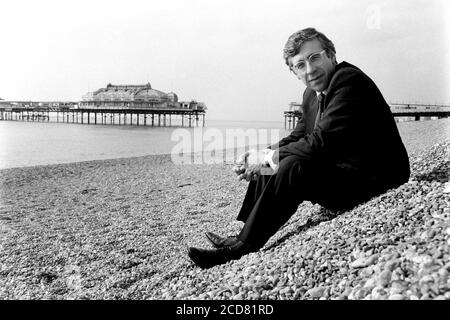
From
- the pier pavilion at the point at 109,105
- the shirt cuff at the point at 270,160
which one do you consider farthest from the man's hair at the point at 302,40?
the pier pavilion at the point at 109,105

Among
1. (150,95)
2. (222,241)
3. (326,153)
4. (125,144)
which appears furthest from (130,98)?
(326,153)

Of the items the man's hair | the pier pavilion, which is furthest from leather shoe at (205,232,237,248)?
the pier pavilion

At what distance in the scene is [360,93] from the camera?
2168mm

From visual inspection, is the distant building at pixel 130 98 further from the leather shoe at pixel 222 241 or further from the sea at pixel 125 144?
the leather shoe at pixel 222 241

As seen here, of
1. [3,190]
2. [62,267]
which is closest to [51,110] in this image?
[3,190]

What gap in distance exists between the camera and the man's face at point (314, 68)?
7.41 feet

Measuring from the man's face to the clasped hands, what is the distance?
1.62ft

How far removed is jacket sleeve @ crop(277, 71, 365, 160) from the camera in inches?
84.2

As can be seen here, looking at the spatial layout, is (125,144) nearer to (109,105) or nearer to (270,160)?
(270,160)

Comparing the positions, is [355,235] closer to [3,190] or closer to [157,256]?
[157,256]

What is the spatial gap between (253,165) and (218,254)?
627mm

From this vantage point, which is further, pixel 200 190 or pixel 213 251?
Result: pixel 200 190

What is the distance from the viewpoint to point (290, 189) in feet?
7.11

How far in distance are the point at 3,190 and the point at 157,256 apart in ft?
22.1
